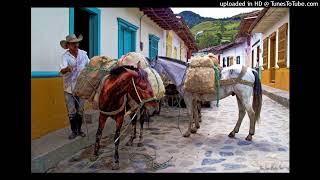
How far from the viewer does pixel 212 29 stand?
68875mm

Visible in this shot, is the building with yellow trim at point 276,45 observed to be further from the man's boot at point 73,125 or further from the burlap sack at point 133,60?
the man's boot at point 73,125

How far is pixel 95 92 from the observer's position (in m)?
4.81

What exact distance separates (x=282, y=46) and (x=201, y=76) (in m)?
8.26

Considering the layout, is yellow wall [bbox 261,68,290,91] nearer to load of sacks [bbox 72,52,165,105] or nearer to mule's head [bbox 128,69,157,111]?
load of sacks [bbox 72,52,165,105]

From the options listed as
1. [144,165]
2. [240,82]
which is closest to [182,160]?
[144,165]

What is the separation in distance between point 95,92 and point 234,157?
7.14ft

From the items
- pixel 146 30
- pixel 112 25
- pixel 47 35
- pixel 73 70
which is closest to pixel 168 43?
pixel 146 30

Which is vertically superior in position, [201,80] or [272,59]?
[272,59]

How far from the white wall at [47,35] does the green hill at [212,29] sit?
51178 millimetres

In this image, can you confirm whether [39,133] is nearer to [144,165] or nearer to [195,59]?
[144,165]

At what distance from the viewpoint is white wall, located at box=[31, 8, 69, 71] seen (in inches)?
197

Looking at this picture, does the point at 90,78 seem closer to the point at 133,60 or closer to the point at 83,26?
the point at 133,60

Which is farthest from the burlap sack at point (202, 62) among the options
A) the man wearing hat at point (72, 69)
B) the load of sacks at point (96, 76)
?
the man wearing hat at point (72, 69)

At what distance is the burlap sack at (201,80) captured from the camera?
5.72m
